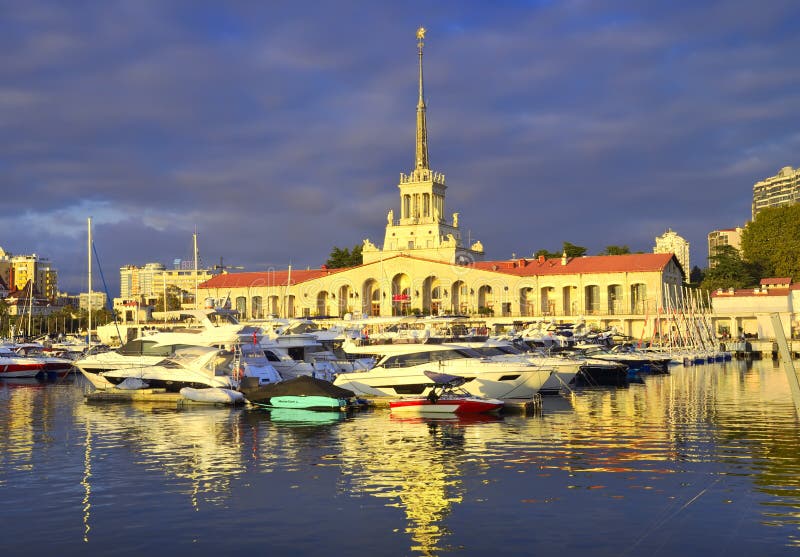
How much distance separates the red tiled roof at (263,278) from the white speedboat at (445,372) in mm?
83024

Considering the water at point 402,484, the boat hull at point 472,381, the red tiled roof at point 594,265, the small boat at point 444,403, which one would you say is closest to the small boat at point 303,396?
the water at point 402,484

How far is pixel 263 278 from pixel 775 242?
230ft

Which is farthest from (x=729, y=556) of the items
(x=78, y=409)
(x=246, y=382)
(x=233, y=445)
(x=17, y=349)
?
(x=17, y=349)

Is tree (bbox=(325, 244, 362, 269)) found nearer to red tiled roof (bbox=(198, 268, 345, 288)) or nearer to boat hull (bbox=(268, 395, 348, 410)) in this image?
red tiled roof (bbox=(198, 268, 345, 288))

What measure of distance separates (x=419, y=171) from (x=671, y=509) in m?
121

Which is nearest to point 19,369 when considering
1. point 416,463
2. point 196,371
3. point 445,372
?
point 196,371

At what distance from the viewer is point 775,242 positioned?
124812mm

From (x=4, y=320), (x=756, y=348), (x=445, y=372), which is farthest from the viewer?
(x=4, y=320)

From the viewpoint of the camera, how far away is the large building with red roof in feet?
364

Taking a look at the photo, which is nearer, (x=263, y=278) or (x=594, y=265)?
(x=594, y=265)

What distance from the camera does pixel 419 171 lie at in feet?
455

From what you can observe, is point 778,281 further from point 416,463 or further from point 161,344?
point 416,463

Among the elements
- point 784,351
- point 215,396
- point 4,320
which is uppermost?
point 4,320

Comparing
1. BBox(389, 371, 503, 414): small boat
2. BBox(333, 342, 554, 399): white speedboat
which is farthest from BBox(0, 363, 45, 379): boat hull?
BBox(389, 371, 503, 414): small boat
